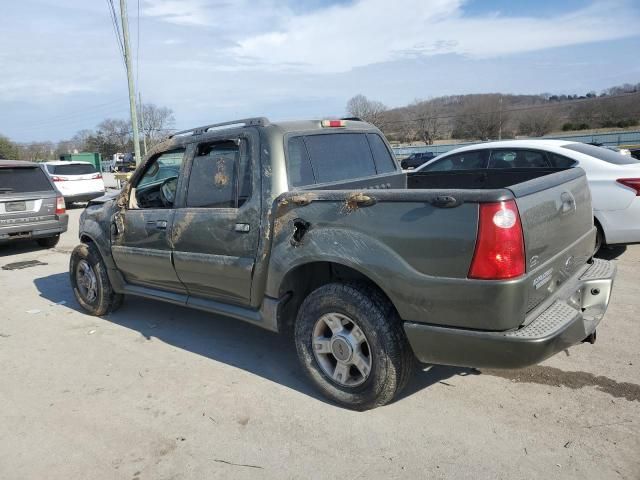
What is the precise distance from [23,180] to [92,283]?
5.03 m

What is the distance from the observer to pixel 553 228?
3.06 meters

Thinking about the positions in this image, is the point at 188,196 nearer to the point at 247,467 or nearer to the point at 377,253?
the point at 377,253

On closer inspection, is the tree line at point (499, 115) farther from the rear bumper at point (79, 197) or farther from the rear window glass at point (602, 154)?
the rear window glass at point (602, 154)

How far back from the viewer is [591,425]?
305 cm

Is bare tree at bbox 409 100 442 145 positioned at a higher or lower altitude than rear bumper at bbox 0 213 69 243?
higher

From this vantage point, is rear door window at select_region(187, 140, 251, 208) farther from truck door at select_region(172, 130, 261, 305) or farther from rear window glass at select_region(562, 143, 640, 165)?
rear window glass at select_region(562, 143, 640, 165)

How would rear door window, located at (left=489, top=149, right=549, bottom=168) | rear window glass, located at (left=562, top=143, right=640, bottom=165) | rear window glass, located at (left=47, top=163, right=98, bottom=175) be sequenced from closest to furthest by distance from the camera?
rear window glass, located at (left=562, top=143, right=640, bottom=165), rear door window, located at (left=489, top=149, right=549, bottom=168), rear window glass, located at (left=47, top=163, right=98, bottom=175)

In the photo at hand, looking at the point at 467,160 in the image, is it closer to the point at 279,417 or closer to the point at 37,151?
the point at 279,417

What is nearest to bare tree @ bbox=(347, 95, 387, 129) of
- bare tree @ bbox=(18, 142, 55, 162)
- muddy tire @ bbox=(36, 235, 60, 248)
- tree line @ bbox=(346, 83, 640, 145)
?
tree line @ bbox=(346, 83, 640, 145)

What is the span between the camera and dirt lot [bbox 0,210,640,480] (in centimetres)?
283

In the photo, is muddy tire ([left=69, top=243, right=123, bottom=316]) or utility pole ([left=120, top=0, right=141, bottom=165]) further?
utility pole ([left=120, top=0, right=141, bottom=165])

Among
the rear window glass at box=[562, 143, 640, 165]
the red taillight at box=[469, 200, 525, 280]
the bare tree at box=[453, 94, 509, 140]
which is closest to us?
the red taillight at box=[469, 200, 525, 280]

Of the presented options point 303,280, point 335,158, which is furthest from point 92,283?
point 335,158

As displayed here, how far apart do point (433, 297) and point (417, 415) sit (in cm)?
91
